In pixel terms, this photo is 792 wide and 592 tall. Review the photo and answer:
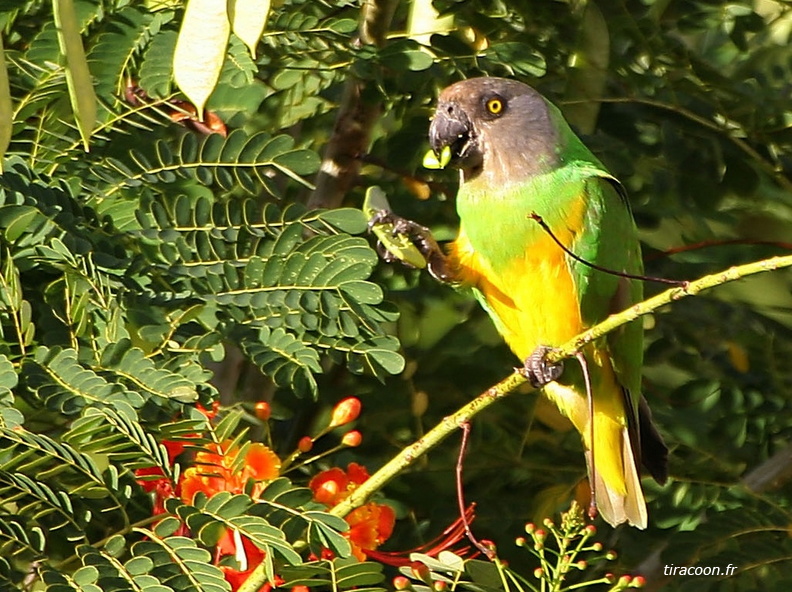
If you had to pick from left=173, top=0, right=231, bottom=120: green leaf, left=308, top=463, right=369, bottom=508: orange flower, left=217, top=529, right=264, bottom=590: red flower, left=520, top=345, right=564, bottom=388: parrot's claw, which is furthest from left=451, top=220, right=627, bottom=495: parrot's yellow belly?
left=173, top=0, right=231, bottom=120: green leaf

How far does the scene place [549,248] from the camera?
238 cm

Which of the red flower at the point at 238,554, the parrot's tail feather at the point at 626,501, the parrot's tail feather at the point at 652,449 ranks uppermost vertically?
the red flower at the point at 238,554

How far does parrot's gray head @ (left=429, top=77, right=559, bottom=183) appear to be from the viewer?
2.48 metres

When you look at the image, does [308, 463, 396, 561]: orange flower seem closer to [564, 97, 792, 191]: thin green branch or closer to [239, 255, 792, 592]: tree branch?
[239, 255, 792, 592]: tree branch

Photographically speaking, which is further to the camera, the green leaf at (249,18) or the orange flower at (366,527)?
the orange flower at (366,527)

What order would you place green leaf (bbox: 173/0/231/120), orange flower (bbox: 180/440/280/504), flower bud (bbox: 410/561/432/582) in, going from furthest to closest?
1. orange flower (bbox: 180/440/280/504)
2. flower bud (bbox: 410/561/432/582)
3. green leaf (bbox: 173/0/231/120)

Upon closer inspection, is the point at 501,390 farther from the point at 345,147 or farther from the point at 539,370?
the point at 345,147

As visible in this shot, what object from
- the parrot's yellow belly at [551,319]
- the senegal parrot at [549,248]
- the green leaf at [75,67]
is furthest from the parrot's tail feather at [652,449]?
the green leaf at [75,67]

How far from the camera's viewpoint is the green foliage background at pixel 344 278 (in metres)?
1.68

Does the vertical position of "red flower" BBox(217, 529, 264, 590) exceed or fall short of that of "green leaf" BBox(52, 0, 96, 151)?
it falls short

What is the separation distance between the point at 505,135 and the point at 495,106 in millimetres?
85

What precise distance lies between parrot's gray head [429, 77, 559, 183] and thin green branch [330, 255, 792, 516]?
93 centimetres

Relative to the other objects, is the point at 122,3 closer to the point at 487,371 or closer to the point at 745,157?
the point at 487,371

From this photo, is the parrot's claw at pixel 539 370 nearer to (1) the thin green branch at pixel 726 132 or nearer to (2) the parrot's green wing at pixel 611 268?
(2) the parrot's green wing at pixel 611 268
